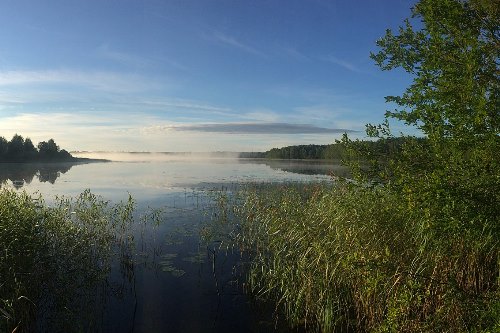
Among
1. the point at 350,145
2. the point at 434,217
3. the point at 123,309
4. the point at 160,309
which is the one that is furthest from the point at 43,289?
the point at 434,217

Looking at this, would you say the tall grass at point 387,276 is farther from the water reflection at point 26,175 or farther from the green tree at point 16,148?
the green tree at point 16,148

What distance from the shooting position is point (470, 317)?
23.7 ft

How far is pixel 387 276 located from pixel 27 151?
5296 inches

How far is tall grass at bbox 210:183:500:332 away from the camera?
7387mm

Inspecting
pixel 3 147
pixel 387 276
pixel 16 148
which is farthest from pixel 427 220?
pixel 16 148

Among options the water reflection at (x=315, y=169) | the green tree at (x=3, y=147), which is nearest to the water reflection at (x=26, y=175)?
the green tree at (x=3, y=147)

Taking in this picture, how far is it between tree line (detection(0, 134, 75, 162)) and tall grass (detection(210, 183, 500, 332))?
122164mm

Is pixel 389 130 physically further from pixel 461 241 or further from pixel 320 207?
pixel 320 207

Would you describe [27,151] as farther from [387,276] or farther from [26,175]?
[387,276]

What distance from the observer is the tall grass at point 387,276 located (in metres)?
7.39

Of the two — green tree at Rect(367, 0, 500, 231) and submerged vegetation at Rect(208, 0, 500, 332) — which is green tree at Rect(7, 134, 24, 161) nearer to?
submerged vegetation at Rect(208, 0, 500, 332)

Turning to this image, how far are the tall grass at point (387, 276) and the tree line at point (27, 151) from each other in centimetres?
12216

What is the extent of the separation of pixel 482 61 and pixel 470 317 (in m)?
7.21

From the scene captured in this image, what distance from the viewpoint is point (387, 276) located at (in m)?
8.48
